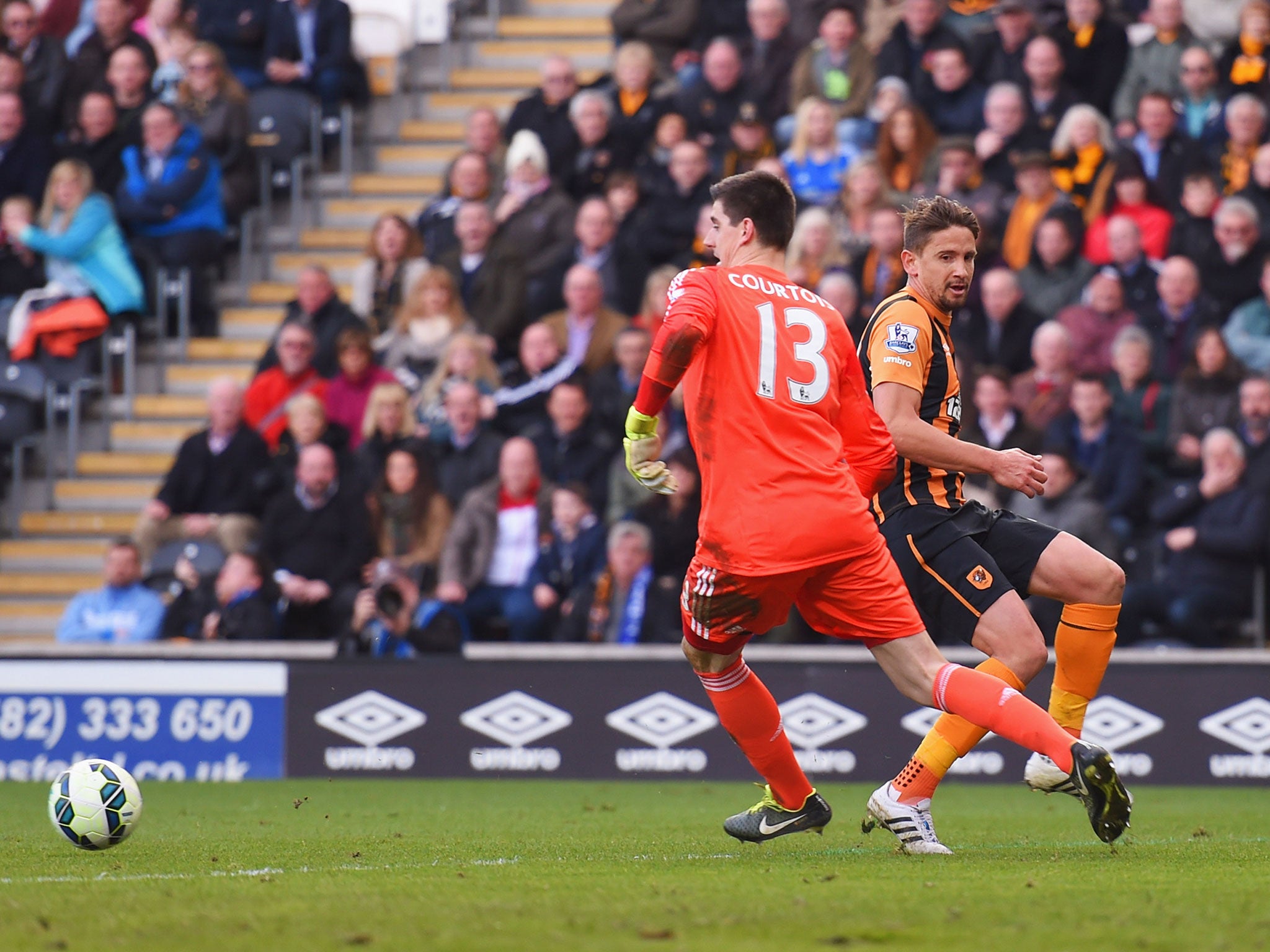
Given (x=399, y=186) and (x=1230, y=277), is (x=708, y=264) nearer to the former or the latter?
(x=1230, y=277)

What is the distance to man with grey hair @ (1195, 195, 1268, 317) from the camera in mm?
12711

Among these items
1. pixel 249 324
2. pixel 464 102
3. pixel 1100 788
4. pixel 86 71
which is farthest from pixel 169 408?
pixel 1100 788

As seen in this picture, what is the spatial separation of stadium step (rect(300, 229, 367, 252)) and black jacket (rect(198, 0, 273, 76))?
5.77 feet

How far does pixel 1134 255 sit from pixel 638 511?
4.06 metres

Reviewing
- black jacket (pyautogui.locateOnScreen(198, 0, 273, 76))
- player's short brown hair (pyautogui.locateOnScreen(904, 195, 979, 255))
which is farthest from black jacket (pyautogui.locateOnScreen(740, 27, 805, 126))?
player's short brown hair (pyautogui.locateOnScreen(904, 195, 979, 255))

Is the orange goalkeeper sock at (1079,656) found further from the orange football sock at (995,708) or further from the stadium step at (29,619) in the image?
the stadium step at (29,619)

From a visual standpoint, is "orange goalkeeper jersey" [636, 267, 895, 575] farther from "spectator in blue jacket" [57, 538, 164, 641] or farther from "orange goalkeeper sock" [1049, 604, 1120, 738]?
"spectator in blue jacket" [57, 538, 164, 641]

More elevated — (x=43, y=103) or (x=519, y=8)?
(x=519, y=8)

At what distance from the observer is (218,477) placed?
551 inches

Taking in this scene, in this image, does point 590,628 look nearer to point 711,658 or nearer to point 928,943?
point 711,658

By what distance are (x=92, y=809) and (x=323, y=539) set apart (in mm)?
6551

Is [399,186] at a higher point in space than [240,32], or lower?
lower

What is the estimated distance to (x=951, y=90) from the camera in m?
14.8

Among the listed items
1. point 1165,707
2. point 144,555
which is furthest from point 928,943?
point 144,555
